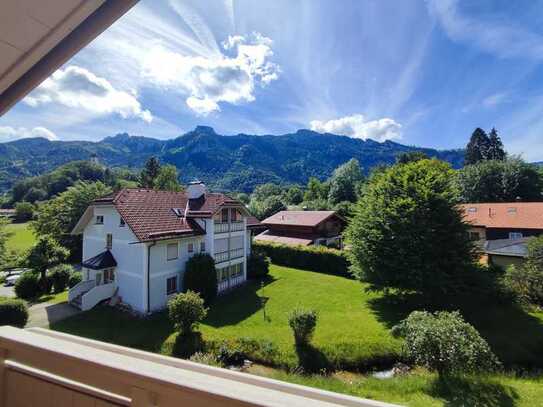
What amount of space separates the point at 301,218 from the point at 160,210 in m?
19.5

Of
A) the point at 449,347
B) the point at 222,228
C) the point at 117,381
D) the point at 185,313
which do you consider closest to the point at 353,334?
the point at 449,347

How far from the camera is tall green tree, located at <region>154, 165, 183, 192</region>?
158 ft

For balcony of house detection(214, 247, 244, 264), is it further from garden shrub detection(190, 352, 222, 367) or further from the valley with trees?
garden shrub detection(190, 352, 222, 367)

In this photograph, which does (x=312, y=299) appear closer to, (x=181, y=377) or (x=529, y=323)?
(x=529, y=323)

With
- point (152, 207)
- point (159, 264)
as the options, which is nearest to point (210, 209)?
point (152, 207)

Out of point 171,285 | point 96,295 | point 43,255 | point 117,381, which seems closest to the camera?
point 117,381

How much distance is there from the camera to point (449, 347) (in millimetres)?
8094

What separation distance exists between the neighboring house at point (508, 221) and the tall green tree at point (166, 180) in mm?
43063

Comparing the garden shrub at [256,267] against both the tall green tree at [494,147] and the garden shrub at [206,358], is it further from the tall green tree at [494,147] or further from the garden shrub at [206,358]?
the tall green tree at [494,147]

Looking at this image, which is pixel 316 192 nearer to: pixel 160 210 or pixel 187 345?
pixel 160 210

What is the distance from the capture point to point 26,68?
5.88ft

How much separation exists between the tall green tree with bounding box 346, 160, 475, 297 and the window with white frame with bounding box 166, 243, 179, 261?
11.0 metres

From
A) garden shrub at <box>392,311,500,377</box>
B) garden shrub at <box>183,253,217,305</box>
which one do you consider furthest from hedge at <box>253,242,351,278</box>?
garden shrub at <box>392,311,500,377</box>

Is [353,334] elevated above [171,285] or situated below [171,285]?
below
